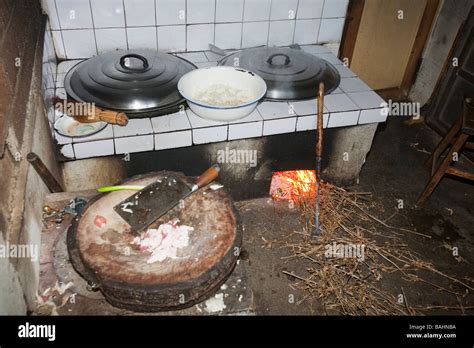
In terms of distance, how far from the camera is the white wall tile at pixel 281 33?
4.15 m

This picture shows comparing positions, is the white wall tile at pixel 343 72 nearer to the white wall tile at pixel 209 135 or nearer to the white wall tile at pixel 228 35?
the white wall tile at pixel 228 35

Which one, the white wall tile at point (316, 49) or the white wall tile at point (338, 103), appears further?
the white wall tile at point (316, 49)

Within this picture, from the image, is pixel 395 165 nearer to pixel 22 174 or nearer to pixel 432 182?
pixel 432 182

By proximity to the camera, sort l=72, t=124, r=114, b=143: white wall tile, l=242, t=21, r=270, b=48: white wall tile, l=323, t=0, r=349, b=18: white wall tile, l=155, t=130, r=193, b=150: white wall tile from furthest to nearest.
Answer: l=323, t=0, r=349, b=18: white wall tile → l=242, t=21, r=270, b=48: white wall tile → l=155, t=130, r=193, b=150: white wall tile → l=72, t=124, r=114, b=143: white wall tile

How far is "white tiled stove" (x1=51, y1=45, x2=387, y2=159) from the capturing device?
297cm

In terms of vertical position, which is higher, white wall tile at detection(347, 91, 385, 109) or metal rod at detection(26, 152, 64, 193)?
metal rod at detection(26, 152, 64, 193)

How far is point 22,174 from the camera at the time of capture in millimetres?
1950

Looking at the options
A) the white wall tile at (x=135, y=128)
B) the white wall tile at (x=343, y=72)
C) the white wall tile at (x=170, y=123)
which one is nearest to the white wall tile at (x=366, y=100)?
the white wall tile at (x=343, y=72)

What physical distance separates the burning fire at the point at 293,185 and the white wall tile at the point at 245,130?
99 cm

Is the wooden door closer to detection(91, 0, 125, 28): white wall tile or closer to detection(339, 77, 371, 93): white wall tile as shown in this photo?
detection(339, 77, 371, 93): white wall tile

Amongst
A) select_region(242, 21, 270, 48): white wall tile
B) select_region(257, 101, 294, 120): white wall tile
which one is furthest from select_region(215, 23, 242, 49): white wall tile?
select_region(257, 101, 294, 120): white wall tile

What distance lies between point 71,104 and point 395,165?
12.9ft

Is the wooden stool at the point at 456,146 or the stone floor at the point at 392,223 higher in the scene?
the wooden stool at the point at 456,146

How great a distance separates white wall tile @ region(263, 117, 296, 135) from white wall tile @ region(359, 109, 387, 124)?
2.43 feet
